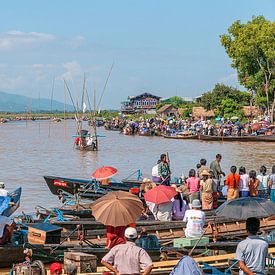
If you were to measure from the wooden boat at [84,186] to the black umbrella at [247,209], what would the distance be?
840cm

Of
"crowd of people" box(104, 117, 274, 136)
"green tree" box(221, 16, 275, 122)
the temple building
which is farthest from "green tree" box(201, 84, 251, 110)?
the temple building

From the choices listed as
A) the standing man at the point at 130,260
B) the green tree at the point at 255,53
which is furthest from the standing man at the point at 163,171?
the green tree at the point at 255,53

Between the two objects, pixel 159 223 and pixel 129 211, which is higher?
pixel 129 211

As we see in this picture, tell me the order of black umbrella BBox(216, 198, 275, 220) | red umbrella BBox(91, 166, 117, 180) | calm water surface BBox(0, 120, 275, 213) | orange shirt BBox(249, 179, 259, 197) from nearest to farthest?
black umbrella BBox(216, 198, 275, 220), orange shirt BBox(249, 179, 259, 197), red umbrella BBox(91, 166, 117, 180), calm water surface BBox(0, 120, 275, 213)

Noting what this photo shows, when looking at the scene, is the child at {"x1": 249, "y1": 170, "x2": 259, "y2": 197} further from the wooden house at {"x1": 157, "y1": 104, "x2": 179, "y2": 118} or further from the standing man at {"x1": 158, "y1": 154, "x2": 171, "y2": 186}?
the wooden house at {"x1": 157, "y1": 104, "x2": 179, "y2": 118}

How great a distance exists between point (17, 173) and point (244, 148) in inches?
756

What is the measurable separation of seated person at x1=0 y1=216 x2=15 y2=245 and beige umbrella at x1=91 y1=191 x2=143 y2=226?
2.57 m

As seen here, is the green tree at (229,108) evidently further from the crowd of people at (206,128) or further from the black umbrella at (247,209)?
the black umbrella at (247,209)

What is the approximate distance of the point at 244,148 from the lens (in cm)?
4681

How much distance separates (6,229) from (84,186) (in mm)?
8250

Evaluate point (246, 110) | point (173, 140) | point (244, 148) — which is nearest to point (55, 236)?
point (244, 148)

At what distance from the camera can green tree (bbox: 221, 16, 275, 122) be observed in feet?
194

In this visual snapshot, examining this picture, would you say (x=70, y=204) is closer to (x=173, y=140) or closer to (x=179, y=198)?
(x=179, y=198)

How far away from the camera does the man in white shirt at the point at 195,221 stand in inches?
449
